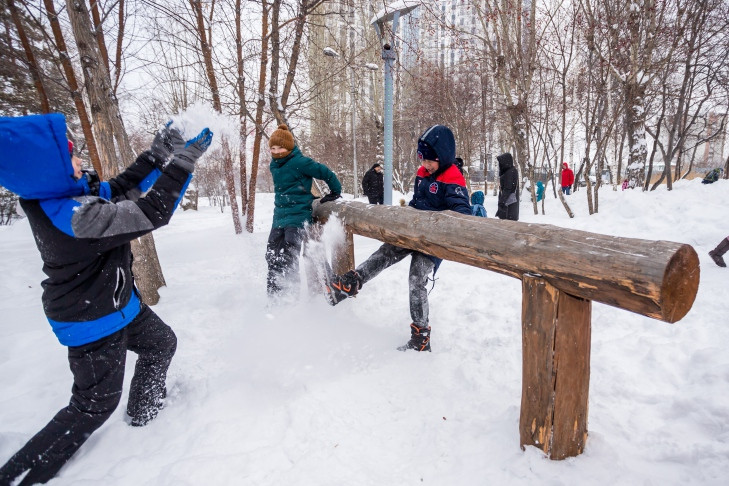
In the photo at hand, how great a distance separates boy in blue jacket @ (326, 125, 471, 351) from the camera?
281 cm

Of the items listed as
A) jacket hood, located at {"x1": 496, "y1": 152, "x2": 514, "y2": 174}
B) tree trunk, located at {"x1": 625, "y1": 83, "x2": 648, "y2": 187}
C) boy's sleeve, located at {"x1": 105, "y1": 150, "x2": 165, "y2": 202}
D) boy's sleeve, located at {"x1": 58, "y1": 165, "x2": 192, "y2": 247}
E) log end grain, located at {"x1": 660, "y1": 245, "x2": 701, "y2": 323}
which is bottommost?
log end grain, located at {"x1": 660, "y1": 245, "x2": 701, "y2": 323}

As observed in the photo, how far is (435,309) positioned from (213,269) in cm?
403

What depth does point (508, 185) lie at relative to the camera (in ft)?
26.0

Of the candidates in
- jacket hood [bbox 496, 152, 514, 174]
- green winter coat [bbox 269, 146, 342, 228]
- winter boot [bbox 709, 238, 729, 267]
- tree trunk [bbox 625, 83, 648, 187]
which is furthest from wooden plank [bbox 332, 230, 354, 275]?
tree trunk [bbox 625, 83, 648, 187]

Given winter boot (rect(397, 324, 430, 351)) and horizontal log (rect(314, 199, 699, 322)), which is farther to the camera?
winter boot (rect(397, 324, 430, 351))

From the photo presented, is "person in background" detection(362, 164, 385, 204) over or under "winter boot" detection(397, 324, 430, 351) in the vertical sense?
over

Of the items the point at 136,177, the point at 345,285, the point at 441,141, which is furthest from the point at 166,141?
the point at 441,141

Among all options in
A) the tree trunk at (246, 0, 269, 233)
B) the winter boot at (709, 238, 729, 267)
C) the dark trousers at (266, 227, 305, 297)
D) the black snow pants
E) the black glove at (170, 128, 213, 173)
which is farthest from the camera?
the tree trunk at (246, 0, 269, 233)

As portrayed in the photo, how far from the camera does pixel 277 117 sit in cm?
709

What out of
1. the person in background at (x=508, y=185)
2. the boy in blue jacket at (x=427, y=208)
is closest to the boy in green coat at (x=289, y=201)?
the boy in blue jacket at (x=427, y=208)

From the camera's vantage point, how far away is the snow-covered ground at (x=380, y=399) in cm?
172

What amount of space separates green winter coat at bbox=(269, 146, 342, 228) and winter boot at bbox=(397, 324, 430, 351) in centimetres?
175

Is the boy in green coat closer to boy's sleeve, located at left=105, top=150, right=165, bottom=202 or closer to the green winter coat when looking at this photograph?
the green winter coat

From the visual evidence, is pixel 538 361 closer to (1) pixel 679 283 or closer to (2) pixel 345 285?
(1) pixel 679 283
